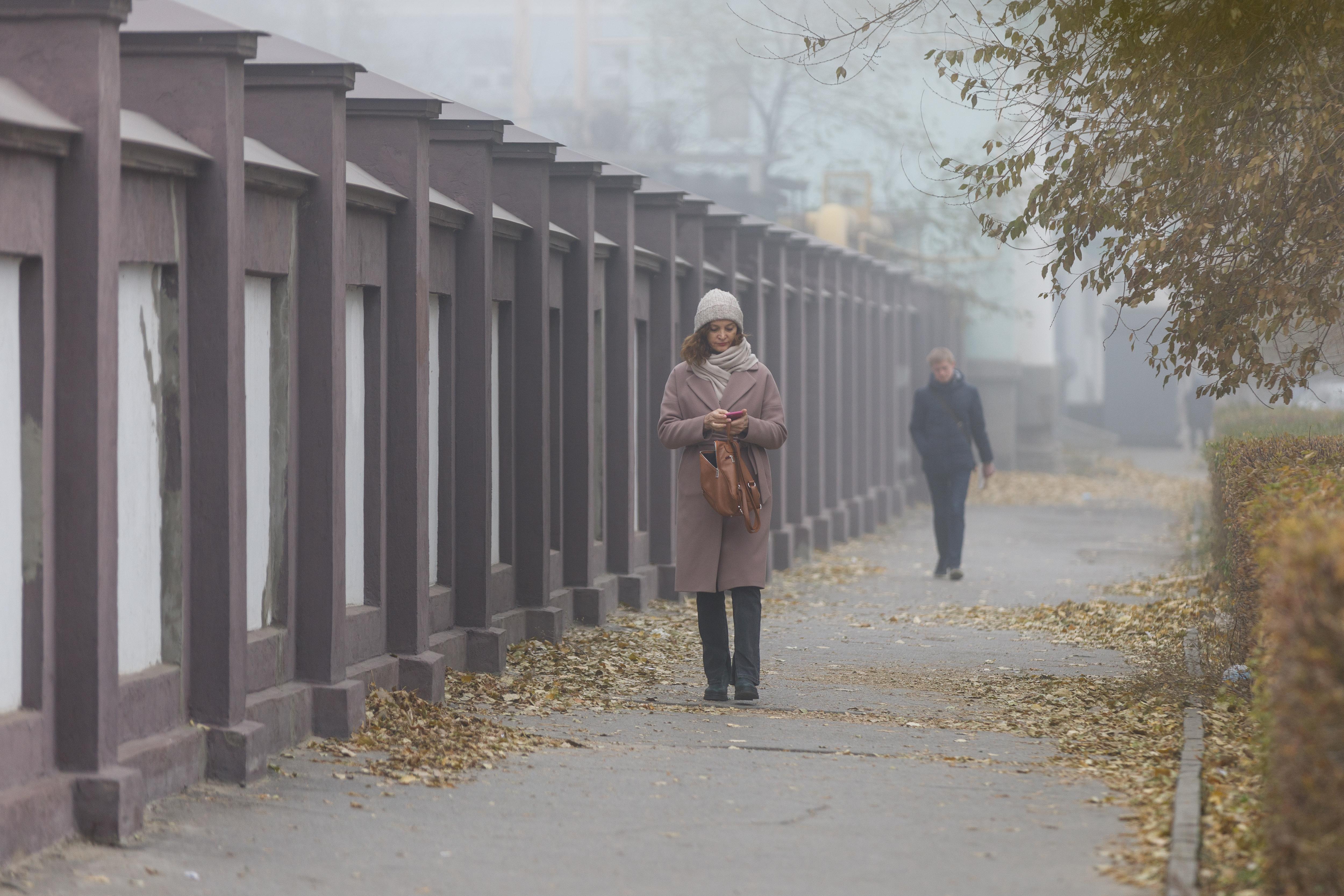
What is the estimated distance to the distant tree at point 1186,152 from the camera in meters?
8.52

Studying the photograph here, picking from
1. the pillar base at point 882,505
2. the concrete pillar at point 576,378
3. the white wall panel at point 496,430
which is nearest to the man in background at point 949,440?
the concrete pillar at point 576,378

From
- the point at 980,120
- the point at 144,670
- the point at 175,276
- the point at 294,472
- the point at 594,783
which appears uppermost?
the point at 980,120

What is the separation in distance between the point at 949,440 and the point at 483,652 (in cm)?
707

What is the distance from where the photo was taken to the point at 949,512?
16.2m

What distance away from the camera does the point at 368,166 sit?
884 centimetres

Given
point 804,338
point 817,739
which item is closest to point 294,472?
point 817,739

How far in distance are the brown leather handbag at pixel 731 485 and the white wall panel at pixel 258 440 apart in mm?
2122

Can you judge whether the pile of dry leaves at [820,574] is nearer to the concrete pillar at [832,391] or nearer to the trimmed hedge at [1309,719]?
the concrete pillar at [832,391]

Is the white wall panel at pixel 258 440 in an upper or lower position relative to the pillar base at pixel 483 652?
upper

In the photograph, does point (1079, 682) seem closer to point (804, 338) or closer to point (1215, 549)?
point (1215, 549)

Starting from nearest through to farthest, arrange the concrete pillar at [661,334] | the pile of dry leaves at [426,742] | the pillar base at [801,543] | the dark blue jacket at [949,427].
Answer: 1. the pile of dry leaves at [426,742]
2. the concrete pillar at [661,334]
3. the dark blue jacket at [949,427]
4. the pillar base at [801,543]

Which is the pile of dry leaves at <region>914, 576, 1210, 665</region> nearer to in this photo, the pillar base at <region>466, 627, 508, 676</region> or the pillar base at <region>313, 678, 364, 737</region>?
the pillar base at <region>466, 627, 508, 676</region>

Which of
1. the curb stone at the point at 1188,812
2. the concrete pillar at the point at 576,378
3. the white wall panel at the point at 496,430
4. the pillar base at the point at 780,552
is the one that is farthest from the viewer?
the pillar base at the point at 780,552

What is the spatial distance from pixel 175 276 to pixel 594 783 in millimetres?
2390
